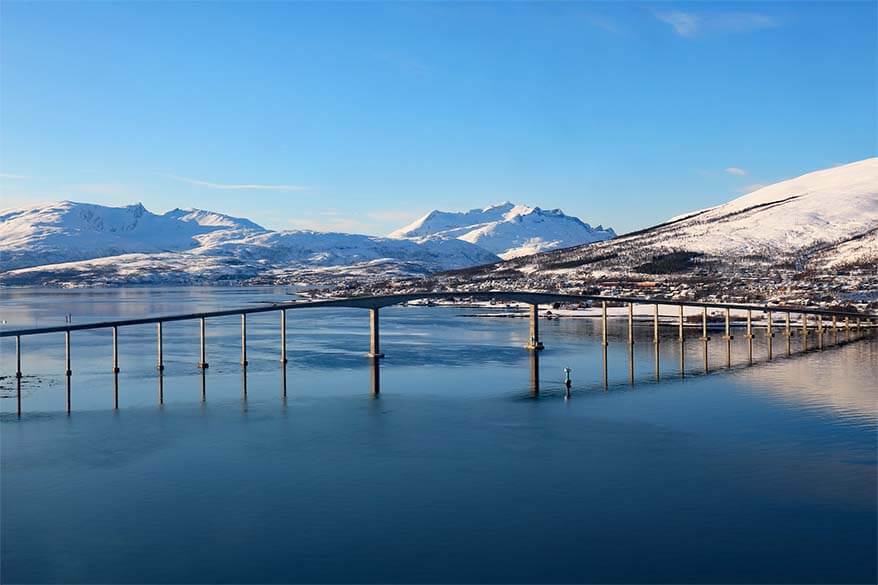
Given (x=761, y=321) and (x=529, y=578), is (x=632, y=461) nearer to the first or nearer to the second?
(x=529, y=578)

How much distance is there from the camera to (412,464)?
32.5m

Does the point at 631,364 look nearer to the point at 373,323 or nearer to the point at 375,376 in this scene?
the point at 375,376

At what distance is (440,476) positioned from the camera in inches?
1208

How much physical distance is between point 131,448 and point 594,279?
521 ft

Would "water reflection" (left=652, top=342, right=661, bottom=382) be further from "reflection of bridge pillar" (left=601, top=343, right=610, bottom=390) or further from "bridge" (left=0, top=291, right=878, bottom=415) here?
"reflection of bridge pillar" (left=601, top=343, right=610, bottom=390)

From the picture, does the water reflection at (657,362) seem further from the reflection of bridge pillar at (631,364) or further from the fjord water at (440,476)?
the reflection of bridge pillar at (631,364)

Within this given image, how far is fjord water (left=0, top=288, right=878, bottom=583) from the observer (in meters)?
22.5

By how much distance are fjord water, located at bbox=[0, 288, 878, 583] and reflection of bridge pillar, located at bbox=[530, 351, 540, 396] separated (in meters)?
0.56

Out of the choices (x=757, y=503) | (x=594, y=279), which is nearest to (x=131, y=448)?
(x=757, y=503)

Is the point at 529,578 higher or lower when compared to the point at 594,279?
lower

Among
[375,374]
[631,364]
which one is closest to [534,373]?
[631,364]

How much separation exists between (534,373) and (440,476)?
30.5m

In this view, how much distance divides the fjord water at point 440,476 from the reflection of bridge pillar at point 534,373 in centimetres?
56

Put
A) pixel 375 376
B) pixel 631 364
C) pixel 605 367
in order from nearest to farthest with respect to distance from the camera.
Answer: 1. pixel 375 376
2. pixel 605 367
3. pixel 631 364
